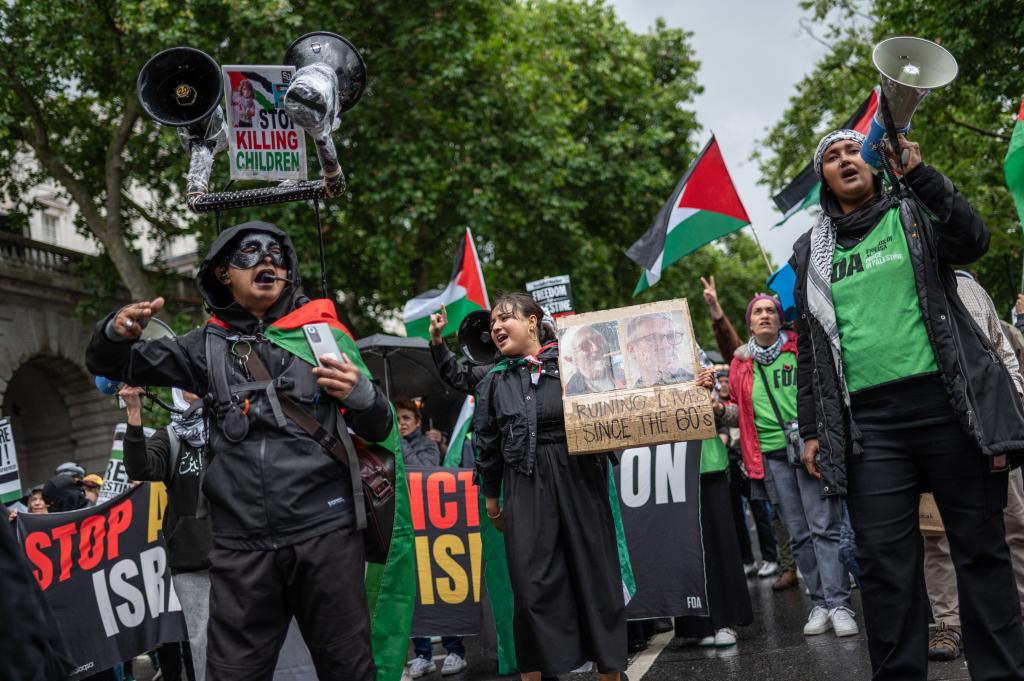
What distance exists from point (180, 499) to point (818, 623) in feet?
12.6

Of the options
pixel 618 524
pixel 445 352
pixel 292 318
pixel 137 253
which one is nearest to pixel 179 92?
pixel 292 318

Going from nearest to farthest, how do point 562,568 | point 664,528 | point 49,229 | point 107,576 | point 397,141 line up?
point 562,568
point 664,528
point 107,576
point 397,141
point 49,229

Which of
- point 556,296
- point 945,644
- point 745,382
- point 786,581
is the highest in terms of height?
point 556,296

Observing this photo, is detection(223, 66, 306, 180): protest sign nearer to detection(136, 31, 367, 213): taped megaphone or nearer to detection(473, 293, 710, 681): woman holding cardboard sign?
detection(136, 31, 367, 213): taped megaphone

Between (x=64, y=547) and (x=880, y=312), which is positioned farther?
(x=64, y=547)

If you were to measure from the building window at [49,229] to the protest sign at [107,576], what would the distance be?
26.2 meters

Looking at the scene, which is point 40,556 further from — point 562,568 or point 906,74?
point 906,74

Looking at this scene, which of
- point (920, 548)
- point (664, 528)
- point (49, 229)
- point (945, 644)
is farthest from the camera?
point (49, 229)

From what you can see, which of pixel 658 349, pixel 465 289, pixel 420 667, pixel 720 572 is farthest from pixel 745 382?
pixel 465 289

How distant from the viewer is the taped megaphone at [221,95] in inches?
178

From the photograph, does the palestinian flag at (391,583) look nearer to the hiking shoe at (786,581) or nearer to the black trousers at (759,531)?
the hiking shoe at (786,581)

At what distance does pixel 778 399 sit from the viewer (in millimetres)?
7180

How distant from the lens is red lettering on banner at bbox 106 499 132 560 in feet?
22.5

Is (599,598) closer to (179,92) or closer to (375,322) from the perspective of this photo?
(179,92)
